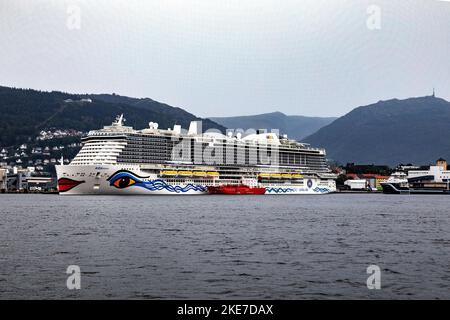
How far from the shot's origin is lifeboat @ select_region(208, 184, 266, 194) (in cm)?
9075

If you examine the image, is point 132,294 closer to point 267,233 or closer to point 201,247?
point 201,247

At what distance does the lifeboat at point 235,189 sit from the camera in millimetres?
90750

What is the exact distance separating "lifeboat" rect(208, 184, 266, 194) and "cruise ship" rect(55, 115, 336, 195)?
0.53m

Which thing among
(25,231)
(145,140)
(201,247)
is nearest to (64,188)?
(145,140)

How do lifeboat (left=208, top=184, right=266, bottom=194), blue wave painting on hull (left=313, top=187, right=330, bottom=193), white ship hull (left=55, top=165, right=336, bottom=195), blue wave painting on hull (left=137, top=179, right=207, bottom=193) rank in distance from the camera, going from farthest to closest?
blue wave painting on hull (left=313, top=187, right=330, bottom=193)
lifeboat (left=208, top=184, right=266, bottom=194)
blue wave painting on hull (left=137, top=179, right=207, bottom=193)
white ship hull (left=55, top=165, right=336, bottom=195)

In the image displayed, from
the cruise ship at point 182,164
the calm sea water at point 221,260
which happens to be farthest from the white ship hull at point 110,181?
the calm sea water at point 221,260

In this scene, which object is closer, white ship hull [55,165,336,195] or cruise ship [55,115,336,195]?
white ship hull [55,165,336,195]

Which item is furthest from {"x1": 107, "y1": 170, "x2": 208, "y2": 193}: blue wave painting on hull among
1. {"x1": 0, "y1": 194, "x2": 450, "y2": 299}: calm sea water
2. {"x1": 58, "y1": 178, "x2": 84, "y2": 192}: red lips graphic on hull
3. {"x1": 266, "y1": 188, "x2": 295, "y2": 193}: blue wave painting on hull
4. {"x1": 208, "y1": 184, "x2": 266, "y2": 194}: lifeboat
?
{"x1": 0, "y1": 194, "x2": 450, "y2": 299}: calm sea water

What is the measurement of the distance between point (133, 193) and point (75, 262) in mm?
57304

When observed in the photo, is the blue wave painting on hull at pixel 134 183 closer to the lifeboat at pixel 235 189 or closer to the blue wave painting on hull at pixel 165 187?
the blue wave painting on hull at pixel 165 187

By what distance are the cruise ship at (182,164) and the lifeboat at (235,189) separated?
20.8 inches

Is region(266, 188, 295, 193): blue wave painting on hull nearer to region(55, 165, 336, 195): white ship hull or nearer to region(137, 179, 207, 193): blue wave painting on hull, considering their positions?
region(137, 179, 207, 193): blue wave painting on hull

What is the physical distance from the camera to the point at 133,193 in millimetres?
77188

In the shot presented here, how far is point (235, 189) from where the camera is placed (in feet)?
309
